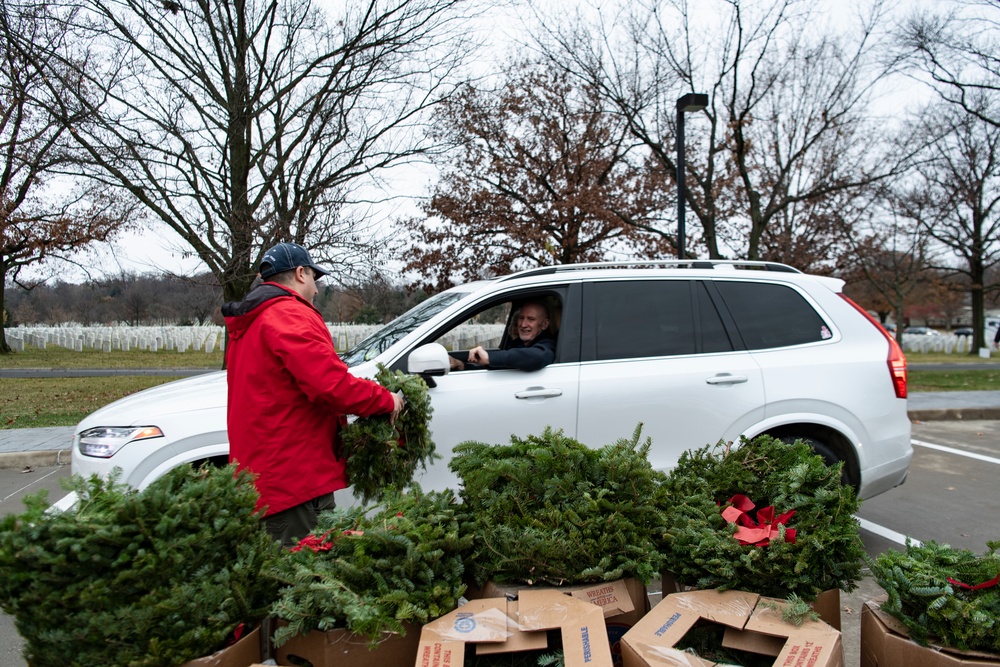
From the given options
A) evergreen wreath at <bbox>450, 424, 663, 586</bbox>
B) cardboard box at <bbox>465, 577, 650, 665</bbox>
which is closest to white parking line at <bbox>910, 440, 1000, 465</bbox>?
evergreen wreath at <bbox>450, 424, 663, 586</bbox>

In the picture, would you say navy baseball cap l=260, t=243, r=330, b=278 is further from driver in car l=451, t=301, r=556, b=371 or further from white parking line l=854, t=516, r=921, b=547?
white parking line l=854, t=516, r=921, b=547

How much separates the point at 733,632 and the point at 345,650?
1138 millimetres

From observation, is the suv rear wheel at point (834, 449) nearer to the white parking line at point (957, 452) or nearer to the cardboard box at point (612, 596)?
the cardboard box at point (612, 596)

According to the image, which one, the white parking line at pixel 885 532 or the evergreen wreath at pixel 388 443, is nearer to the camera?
the evergreen wreath at pixel 388 443

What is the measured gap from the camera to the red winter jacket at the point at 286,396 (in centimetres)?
267

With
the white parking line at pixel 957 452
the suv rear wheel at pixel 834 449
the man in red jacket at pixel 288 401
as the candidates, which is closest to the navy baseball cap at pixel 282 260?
the man in red jacket at pixel 288 401

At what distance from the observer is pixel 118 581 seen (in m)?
1.64

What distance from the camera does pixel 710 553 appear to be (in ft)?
7.17

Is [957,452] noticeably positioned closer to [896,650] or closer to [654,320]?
[654,320]

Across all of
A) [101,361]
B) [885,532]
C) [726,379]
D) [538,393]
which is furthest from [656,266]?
[101,361]

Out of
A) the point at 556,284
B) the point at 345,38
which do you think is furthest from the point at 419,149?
the point at 556,284

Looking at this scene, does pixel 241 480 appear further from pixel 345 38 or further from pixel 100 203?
pixel 100 203

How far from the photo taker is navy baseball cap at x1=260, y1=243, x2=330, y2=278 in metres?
3.00

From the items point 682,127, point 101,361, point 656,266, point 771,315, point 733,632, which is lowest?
point 101,361
